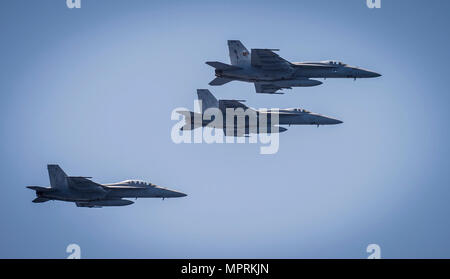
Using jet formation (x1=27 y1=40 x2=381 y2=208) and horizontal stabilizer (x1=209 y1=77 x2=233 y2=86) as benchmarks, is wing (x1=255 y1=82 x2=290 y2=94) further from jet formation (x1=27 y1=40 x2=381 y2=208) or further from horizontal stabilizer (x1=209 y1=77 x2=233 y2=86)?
horizontal stabilizer (x1=209 y1=77 x2=233 y2=86)

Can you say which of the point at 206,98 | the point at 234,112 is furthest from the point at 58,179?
the point at 234,112

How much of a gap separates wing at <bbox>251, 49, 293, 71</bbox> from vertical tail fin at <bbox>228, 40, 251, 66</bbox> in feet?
4.56

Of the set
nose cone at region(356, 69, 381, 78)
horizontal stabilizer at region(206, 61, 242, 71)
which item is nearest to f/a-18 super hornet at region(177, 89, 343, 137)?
horizontal stabilizer at region(206, 61, 242, 71)

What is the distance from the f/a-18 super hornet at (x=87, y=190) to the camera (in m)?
80.8

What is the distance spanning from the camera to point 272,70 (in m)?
81.7

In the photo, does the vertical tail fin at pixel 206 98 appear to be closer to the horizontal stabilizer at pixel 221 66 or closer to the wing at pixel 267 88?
the horizontal stabilizer at pixel 221 66

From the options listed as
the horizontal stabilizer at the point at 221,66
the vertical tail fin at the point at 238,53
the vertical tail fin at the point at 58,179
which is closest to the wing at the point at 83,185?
the vertical tail fin at the point at 58,179

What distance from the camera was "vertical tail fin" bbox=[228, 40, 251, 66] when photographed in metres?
82.6

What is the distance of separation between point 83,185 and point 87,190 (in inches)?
22.1

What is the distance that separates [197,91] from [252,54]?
19.9 ft

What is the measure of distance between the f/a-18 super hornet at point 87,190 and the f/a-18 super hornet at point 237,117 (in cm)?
676

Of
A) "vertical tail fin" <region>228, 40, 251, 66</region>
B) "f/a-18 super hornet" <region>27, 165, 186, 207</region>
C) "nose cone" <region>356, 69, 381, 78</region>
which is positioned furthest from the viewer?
"nose cone" <region>356, 69, 381, 78</region>
